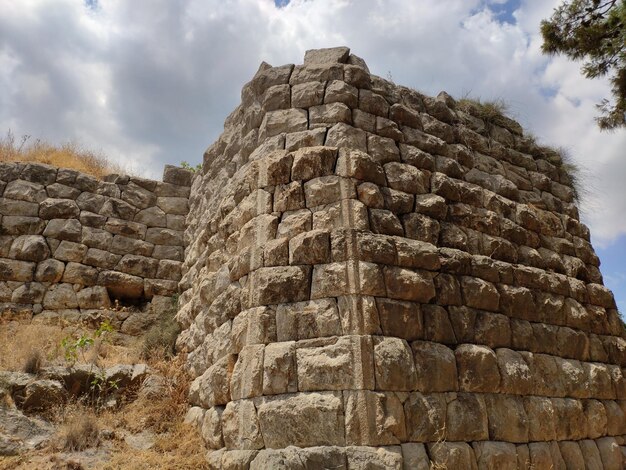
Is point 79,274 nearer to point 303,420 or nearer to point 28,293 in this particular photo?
point 28,293

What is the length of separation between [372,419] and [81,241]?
5919 mm

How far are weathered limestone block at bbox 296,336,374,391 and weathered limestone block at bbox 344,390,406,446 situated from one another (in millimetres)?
92

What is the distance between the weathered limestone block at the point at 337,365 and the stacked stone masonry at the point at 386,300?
0.01 m

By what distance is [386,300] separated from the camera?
476 cm

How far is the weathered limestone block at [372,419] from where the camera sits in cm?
419

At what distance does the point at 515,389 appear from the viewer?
17.1 feet

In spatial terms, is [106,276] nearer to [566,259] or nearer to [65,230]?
[65,230]

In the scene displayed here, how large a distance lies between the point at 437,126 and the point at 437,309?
2493 mm

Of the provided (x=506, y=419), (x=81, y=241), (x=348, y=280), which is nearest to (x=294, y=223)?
(x=348, y=280)

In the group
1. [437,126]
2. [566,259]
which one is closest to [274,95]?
[437,126]

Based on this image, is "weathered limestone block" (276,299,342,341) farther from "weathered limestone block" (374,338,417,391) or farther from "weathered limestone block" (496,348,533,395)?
"weathered limestone block" (496,348,533,395)

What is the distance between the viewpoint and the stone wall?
7930 millimetres

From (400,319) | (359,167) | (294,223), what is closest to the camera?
(400,319)

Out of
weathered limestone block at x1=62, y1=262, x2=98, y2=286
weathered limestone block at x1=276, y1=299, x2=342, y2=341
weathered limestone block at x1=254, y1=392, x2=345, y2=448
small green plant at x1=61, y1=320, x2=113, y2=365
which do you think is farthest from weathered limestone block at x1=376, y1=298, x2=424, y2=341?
weathered limestone block at x1=62, y1=262, x2=98, y2=286
